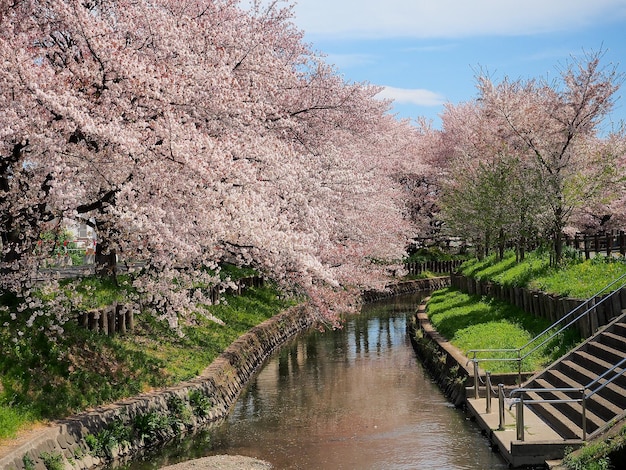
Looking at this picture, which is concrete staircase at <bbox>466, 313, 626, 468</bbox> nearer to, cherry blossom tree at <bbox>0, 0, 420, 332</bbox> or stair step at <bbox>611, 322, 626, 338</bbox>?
stair step at <bbox>611, 322, 626, 338</bbox>

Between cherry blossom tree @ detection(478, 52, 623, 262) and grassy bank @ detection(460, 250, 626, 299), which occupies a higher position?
cherry blossom tree @ detection(478, 52, 623, 262)

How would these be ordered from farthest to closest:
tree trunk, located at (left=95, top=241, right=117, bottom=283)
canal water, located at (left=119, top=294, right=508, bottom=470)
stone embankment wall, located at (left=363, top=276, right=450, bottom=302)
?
1. stone embankment wall, located at (left=363, top=276, right=450, bottom=302)
2. tree trunk, located at (left=95, top=241, right=117, bottom=283)
3. canal water, located at (left=119, top=294, right=508, bottom=470)

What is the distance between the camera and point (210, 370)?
69.5 feet

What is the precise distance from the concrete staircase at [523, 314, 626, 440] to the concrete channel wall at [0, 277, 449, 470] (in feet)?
25.4

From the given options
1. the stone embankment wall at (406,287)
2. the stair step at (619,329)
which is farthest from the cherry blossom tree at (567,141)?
the stone embankment wall at (406,287)

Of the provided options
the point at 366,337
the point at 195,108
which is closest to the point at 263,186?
the point at 195,108

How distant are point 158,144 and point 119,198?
5.77 feet

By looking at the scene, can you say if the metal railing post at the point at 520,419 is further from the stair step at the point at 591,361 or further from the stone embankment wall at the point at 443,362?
the stone embankment wall at the point at 443,362

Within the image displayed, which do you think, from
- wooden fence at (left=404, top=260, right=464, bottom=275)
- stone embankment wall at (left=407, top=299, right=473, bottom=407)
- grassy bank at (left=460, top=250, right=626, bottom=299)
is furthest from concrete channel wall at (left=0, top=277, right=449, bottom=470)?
wooden fence at (left=404, top=260, right=464, bottom=275)

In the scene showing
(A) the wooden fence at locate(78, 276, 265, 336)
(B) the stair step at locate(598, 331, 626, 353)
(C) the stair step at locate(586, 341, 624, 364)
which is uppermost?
(A) the wooden fence at locate(78, 276, 265, 336)

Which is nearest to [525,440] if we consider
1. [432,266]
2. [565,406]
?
[565,406]

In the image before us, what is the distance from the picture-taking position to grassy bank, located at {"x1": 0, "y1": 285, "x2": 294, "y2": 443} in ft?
50.6

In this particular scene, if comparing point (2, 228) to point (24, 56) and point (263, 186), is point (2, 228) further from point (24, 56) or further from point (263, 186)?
point (263, 186)

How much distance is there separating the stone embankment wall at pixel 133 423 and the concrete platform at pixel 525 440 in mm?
6687
